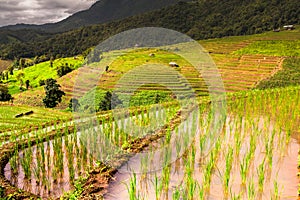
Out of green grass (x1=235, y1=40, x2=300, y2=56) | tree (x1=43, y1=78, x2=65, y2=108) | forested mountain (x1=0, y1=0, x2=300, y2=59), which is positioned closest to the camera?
tree (x1=43, y1=78, x2=65, y2=108)

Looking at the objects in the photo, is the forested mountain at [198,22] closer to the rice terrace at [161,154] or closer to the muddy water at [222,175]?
the rice terrace at [161,154]

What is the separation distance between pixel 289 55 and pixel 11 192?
32135 mm

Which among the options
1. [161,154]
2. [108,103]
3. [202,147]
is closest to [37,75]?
[108,103]

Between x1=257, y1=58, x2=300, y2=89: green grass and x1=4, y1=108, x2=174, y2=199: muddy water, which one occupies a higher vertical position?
x1=257, y1=58, x2=300, y2=89: green grass

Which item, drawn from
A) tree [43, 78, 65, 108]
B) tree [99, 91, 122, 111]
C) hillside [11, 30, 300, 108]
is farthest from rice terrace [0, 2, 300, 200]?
hillside [11, 30, 300, 108]

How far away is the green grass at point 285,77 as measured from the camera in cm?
2189

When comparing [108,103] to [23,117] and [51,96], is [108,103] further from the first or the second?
[51,96]

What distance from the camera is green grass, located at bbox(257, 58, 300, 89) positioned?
2189cm

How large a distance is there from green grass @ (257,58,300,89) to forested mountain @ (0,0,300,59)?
4547 cm

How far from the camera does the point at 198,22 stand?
324ft

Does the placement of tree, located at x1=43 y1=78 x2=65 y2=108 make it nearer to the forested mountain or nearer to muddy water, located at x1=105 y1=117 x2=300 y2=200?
muddy water, located at x1=105 y1=117 x2=300 y2=200

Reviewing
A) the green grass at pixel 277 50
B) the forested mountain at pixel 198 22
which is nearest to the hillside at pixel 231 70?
the green grass at pixel 277 50

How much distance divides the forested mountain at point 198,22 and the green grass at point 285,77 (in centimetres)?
4547

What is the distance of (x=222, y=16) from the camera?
96.9 meters
